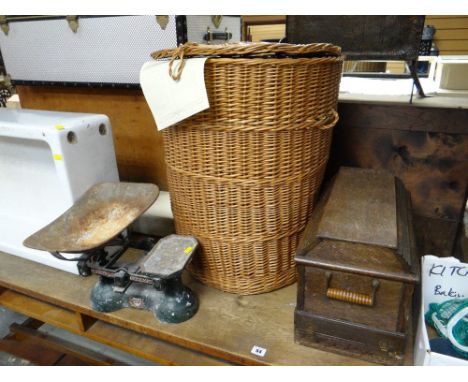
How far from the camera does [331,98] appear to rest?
35.7 inches

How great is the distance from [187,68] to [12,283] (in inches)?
35.5

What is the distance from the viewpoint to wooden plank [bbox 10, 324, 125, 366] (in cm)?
136

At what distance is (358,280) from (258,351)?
0.30m

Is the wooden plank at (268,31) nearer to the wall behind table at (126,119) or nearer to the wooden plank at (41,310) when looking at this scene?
the wall behind table at (126,119)

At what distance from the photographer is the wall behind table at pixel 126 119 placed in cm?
143

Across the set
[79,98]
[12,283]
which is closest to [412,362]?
[12,283]

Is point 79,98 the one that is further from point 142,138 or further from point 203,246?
point 203,246

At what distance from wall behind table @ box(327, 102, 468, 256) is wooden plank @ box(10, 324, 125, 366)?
1173 millimetres

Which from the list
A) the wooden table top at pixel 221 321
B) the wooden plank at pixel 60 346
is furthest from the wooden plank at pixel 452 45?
the wooden plank at pixel 60 346

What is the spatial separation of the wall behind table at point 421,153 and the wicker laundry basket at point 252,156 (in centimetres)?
23

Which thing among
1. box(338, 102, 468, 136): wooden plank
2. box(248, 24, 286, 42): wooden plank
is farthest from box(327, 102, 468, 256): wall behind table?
box(248, 24, 286, 42): wooden plank

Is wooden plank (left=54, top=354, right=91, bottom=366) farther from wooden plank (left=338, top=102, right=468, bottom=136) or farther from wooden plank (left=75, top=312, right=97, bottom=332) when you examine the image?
wooden plank (left=338, top=102, right=468, bottom=136)

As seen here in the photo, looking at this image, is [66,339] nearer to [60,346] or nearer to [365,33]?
[60,346]

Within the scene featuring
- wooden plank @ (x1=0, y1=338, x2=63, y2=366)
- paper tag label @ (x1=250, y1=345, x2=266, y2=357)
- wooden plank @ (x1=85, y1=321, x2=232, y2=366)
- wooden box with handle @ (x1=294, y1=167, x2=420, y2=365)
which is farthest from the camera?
wooden plank @ (x1=0, y1=338, x2=63, y2=366)
